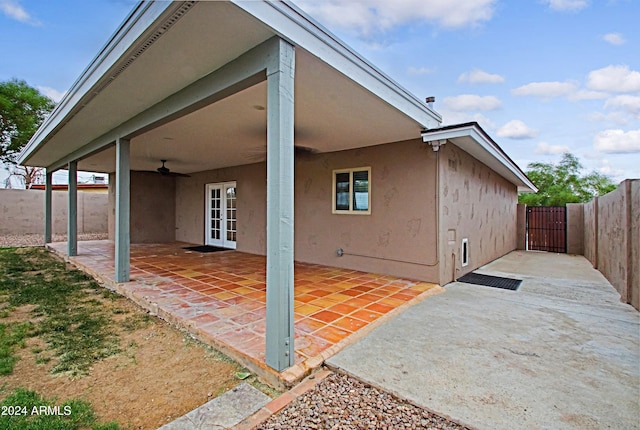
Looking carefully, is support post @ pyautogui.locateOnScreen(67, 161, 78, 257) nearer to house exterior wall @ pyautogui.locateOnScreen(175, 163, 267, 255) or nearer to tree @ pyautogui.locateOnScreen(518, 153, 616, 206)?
house exterior wall @ pyautogui.locateOnScreen(175, 163, 267, 255)

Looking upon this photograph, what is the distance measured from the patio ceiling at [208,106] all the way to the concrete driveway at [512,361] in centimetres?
249

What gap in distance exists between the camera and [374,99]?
10.9 ft

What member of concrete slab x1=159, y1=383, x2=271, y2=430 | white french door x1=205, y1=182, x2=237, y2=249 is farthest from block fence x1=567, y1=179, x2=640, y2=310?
white french door x1=205, y1=182, x2=237, y2=249

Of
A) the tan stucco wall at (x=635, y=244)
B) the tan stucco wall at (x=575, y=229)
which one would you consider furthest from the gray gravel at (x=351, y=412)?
the tan stucco wall at (x=575, y=229)

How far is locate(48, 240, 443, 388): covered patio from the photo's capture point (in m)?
2.55

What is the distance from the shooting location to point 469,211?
5.96m

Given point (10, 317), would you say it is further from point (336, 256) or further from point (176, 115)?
point (336, 256)

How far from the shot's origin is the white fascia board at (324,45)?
2010mm

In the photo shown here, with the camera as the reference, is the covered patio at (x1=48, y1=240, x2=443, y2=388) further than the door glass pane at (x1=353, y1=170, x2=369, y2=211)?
No

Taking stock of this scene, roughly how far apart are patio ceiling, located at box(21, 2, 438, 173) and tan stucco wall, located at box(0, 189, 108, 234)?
7848 mm

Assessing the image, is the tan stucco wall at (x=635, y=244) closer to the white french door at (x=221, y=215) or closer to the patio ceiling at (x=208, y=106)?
the patio ceiling at (x=208, y=106)

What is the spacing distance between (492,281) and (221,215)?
718 cm

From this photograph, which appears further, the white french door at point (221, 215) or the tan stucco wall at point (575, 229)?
the tan stucco wall at point (575, 229)

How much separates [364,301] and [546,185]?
61.2ft
